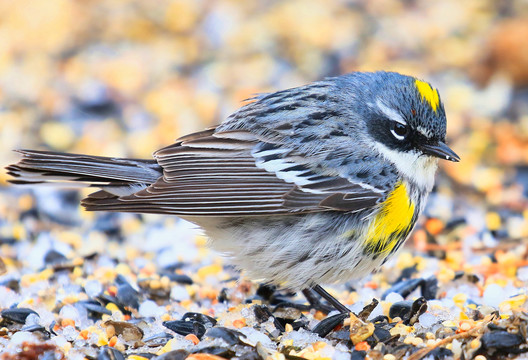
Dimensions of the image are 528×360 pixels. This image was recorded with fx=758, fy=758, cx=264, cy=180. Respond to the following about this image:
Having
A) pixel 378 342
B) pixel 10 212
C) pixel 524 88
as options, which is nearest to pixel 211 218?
pixel 378 342

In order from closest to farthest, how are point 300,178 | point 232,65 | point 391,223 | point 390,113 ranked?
point 391,223, point 300,178, point 390,113, point 232,65

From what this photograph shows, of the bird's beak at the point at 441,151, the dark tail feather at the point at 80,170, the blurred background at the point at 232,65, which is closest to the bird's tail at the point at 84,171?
the dark tail feather at the point at 80,170

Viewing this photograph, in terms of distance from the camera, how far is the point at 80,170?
189 inches

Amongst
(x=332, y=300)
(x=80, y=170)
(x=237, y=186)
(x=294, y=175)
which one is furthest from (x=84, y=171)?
(x=332, y=300)

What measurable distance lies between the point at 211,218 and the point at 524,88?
17.3ft

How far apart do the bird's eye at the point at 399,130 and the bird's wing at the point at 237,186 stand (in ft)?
1.41

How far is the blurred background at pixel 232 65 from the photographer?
7898mm

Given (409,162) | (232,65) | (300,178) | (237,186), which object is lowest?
(237,186)

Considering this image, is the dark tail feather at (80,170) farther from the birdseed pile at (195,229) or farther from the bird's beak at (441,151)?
the bird's beak at (441,151)

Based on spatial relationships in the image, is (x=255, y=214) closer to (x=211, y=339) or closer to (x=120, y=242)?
(x=211, y=339)

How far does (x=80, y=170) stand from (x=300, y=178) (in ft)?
4.59

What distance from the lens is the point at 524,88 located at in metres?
8.71

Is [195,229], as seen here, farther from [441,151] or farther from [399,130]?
[441,151]

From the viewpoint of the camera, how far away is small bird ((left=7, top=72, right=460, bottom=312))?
15.4 ft
